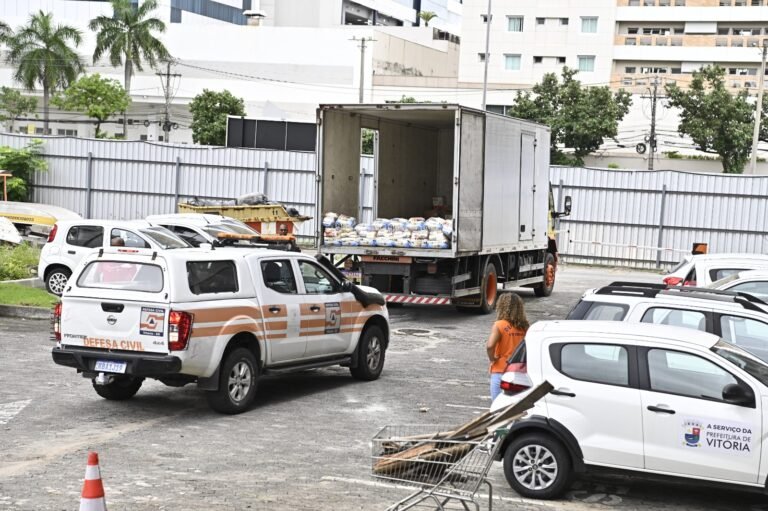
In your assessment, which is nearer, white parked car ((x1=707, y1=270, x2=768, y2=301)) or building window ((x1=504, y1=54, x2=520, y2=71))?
white parked car ((x1=707, y1=270, x2=768, y2=301))

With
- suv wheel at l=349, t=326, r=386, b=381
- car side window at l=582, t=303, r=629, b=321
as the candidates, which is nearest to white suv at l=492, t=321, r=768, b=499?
car side window at l=582, t=303, r=629, b=321

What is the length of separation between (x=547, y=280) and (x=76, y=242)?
435 inches

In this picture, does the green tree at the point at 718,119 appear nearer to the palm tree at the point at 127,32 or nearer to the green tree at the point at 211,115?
the green tree at the point at 211,115

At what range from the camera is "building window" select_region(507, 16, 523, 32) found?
76875 mm

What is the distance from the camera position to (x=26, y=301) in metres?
18.6

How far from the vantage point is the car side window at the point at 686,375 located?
8156 mm

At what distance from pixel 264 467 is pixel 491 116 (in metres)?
12.0

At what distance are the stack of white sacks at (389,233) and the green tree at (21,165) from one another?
2229 centimetres

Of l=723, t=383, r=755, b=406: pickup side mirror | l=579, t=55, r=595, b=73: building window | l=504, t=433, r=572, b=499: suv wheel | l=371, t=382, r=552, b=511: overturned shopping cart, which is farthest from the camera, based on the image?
l=579, t=55, r=595, b=73: building window

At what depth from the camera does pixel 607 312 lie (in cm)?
1080

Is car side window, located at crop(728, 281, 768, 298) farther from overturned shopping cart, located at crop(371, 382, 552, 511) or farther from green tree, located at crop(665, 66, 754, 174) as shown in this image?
green tree, located at crop(665, 66, 754, 174)

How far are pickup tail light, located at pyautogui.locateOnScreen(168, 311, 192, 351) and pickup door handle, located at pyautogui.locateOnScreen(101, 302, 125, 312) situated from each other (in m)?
0.56

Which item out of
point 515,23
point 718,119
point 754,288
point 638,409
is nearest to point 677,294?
point 638,409

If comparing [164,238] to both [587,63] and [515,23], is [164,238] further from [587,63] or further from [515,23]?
[515,23]
